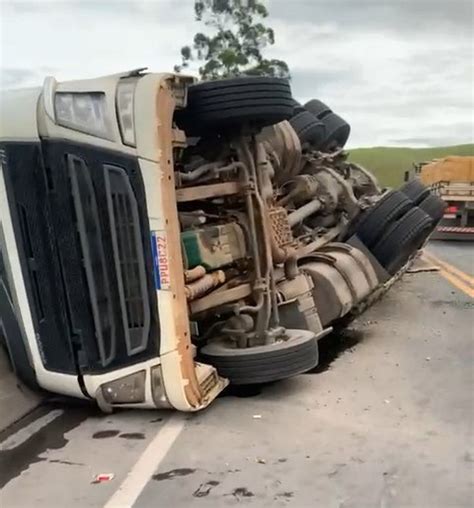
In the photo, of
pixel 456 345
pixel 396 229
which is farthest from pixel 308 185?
pixel 456 345

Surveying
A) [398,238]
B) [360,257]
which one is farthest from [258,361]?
[398,238]

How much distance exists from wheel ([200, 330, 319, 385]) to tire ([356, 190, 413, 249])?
2945 millimetres

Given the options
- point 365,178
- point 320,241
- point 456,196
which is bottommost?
point 456,196

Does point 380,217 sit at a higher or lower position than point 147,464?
higher

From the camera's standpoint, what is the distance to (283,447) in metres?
4.21

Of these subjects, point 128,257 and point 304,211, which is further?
point 304,211

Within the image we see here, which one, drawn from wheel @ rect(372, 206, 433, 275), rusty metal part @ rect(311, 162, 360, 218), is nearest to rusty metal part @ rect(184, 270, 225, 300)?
wheel @ rect(372, 206, 433, 275)

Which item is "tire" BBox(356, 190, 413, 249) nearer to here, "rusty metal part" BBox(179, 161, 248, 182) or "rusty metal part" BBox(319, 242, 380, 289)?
"rusty metal part" BBox(319, 242, 380, 289)

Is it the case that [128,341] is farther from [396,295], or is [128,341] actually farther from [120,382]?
[396,295]

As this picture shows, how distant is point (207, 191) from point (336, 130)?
16.0 feet

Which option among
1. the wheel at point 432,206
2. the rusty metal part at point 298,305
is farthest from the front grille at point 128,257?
the wheel at point 432,206

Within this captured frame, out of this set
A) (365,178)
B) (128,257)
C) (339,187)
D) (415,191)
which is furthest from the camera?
(365,178)

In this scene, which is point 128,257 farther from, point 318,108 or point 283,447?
point 318,108

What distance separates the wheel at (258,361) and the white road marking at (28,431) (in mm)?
987
